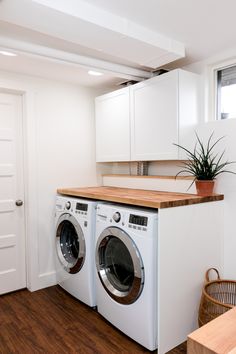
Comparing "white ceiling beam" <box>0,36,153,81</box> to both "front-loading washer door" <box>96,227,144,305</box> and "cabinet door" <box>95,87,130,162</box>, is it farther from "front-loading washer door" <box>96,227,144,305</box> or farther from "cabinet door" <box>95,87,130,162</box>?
"front-loading washer door" <box>96,227,144,305</box>

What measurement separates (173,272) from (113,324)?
721 mm

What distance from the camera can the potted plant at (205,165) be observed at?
7.25 feet

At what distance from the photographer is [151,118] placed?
8.49 ft

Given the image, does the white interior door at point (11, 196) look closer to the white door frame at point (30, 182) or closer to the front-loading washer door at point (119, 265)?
the white door frame at point (30, 182)

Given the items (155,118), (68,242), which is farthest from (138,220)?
(68,242)

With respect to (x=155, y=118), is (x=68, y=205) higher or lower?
lower

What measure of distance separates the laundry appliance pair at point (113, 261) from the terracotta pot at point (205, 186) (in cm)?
50

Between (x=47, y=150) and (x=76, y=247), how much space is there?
1.09 metres

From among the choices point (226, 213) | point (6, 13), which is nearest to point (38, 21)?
point (6, 13)

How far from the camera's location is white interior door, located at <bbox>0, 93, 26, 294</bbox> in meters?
2.80

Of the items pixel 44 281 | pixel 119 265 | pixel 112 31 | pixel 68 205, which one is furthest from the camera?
pixel 44 281

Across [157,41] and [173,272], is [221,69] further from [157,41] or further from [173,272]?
[173,272]

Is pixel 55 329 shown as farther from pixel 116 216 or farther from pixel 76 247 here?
pixel 116 216

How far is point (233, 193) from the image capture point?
7.44 feet
